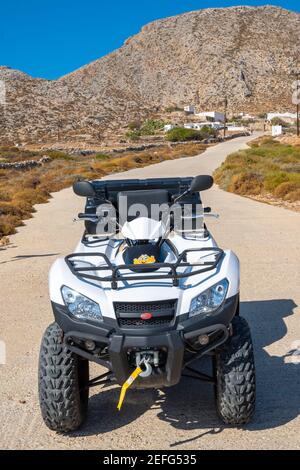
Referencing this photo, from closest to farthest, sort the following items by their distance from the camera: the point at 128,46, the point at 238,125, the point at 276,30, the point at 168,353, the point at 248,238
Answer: the point at 168,353 < the point at 248,238 < the point at 238,125 < the point at 276,30 < the point at 128,46

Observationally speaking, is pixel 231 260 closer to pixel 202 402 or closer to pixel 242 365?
pixel 242 365

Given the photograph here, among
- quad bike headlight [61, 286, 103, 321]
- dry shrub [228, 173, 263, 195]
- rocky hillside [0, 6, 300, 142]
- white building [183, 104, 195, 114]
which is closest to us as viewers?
quad bike headlight [61, 286, 103, 321]

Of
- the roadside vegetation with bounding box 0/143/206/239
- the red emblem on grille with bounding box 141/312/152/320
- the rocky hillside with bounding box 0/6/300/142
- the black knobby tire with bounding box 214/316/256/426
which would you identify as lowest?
the roadside vegetation with bounding box 0/143/206/239

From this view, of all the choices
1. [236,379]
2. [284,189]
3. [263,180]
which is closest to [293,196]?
[284,189]

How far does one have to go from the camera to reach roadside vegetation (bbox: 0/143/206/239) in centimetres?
1975

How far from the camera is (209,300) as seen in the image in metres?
4.13

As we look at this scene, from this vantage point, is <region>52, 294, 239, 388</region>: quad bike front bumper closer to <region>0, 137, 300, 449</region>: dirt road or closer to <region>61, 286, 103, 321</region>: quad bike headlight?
<region>61, 286, 103, 321</region>: quad bike headlight

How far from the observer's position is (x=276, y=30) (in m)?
163

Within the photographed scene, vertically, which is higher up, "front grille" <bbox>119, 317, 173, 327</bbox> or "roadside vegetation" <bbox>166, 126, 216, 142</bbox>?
"front grille" <bbox>119, 317, 173, 327</bbox>

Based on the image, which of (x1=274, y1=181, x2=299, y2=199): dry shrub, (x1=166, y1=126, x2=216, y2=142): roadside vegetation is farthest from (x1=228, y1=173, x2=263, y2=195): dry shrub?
(x1=166, y1=126, x2=216, y2=142): roadside vegetation

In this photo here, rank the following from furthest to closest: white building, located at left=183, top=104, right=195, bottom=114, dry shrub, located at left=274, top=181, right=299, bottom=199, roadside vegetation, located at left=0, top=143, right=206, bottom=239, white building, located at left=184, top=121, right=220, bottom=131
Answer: white building, located at left=183, top=104, right=195, bottom=114 < white building, located at left=184, top=121, right=220, bottom=131 < dry shrub, located at left=274, top=181, right=299, bottom=199 < roadside vegetation, located at left=0, top=143, right=206, bottom=239

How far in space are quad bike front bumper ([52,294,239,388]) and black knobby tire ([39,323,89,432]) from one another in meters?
0.15
